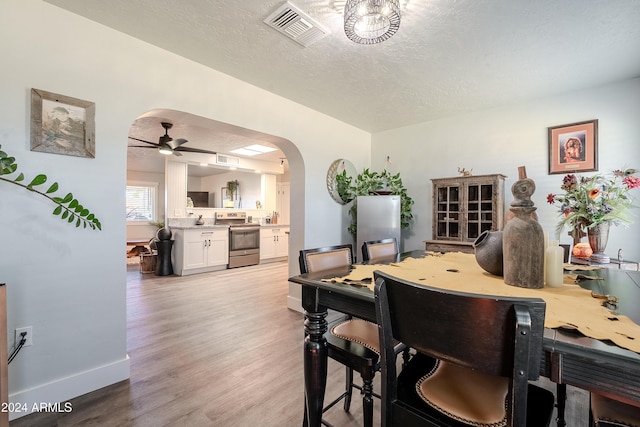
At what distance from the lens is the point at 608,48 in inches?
81.8

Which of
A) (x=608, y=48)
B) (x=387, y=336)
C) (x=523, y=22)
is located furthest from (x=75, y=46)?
(x=608, y=48)

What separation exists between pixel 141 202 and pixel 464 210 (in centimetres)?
864

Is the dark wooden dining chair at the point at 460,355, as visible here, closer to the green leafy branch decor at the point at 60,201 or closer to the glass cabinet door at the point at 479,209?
the green leafy branch decor at the point at 60,201

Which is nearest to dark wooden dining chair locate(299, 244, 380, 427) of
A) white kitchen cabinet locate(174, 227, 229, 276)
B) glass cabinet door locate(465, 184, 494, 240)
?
glass cabinet door locate(465, 184, 494, 240)

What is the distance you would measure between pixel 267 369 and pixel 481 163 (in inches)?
129

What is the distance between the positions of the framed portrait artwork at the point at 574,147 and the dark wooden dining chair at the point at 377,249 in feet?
7.03

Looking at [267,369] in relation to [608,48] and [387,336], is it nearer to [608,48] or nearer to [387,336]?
[387,336]

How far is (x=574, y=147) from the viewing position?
9.22ft

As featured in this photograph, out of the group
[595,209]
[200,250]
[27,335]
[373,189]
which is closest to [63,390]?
[27,335]

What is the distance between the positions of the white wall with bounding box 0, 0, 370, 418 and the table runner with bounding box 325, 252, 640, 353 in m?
1.65

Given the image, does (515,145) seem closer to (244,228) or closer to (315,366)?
(315,366)

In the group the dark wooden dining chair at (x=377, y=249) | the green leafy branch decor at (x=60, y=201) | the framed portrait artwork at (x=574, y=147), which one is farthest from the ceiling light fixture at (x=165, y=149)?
the framed portrait artwork at (x=574, y=147)

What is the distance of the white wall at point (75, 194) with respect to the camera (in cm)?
156

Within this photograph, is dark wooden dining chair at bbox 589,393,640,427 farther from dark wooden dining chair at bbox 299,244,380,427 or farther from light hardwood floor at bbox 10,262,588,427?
light hardwood floor at bbox 10,262,588,427
